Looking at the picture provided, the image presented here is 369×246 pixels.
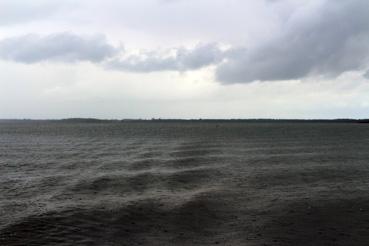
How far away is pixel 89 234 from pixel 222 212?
20.7ft

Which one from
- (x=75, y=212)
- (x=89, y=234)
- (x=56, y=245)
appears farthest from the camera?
(x=75, y=212)

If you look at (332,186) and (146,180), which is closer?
(332,186)

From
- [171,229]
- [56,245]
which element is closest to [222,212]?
[171,229]

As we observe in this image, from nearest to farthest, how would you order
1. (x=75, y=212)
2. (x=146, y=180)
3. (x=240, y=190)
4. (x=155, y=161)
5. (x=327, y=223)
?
(x=327, y=223), (x=75, y=212), (x=240, y=190), (x=146, y=180), (x=155, y=161)

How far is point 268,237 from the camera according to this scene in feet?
53.3

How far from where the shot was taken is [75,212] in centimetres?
1975

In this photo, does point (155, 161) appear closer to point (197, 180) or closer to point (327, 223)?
point (197, 180)

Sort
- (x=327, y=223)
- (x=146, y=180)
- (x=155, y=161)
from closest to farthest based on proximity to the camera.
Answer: (x=327, y=223) → (x=146, y=180) → (x=155, y=161)

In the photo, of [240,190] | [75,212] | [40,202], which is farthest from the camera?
[240,190]

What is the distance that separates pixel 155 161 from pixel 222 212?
20.8 m

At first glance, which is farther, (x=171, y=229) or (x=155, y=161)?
(x=155, y=161)

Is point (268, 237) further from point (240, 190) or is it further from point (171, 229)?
point (240, 190)

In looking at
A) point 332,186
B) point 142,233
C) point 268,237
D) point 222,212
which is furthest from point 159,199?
point 332,186

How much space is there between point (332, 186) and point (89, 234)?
15.4 metres
